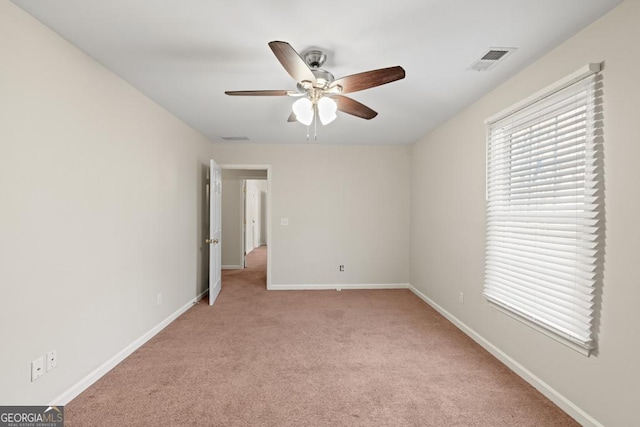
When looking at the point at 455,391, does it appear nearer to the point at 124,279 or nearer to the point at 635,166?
the point at 635,166

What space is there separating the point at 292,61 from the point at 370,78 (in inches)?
19.7

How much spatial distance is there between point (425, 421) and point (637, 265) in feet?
4.84

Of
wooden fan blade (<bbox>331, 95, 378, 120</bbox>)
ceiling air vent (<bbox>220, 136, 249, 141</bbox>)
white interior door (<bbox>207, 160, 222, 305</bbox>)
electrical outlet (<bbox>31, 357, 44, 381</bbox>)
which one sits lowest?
electrical outlet (<bbox>31, 357, 44, 381</bbox>)

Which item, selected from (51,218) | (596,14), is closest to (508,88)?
(596,14)

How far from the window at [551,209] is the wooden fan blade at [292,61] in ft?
5.56

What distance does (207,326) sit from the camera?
3363 millimetres

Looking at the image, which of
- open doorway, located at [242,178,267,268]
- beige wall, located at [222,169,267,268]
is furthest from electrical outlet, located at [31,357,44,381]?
open doorway, located at [242,178,267,268]

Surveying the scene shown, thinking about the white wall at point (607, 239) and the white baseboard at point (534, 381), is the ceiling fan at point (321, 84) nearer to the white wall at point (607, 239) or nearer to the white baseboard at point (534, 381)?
the white wall at point (607, 239)

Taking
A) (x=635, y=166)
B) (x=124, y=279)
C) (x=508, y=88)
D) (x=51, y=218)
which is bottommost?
(x=124, y=279)

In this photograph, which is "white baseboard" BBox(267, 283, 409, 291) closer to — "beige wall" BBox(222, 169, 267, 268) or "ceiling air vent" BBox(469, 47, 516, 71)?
"beige wall" BBox(222, 169, 267, 268)

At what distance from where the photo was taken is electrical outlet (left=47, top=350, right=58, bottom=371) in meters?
1.87

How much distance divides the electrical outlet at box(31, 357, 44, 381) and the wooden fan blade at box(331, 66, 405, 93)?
8.34 feet

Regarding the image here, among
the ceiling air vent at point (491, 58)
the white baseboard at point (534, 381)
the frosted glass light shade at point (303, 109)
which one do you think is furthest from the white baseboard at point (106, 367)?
the ceiling air vent at point (491, 58)

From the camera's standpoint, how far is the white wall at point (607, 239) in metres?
1.57
